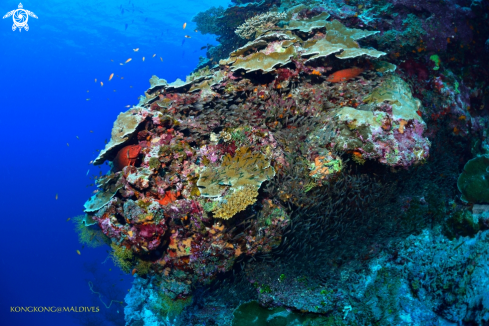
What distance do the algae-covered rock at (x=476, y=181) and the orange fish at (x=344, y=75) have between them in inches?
137

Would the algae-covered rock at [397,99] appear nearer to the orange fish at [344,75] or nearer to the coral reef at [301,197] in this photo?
the coral reef at [301,197]

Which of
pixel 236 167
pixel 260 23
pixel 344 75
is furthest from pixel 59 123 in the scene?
pixel 344 75

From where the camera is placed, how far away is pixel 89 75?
73000mm

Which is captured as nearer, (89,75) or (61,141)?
(89,75)

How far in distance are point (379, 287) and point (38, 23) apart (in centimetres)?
6786

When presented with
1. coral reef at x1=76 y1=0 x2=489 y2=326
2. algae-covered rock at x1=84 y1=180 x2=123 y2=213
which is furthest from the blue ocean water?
coral reef at x1=76 y1=0 x2=489 y2=326

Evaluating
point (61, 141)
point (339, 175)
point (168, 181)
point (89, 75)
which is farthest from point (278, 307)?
point (61, 141)

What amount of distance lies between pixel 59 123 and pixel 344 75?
10267 cm

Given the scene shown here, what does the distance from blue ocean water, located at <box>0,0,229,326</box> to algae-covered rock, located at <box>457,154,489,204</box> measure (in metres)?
29.0

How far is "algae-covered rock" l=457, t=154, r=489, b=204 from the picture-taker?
5.40m

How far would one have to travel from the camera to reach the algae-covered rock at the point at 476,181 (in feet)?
17.7

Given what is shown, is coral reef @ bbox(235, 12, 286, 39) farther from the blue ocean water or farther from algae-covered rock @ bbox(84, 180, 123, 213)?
the blue ocean water

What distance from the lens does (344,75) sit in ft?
18.6

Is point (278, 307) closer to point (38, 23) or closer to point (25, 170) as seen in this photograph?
point (38, 23)
